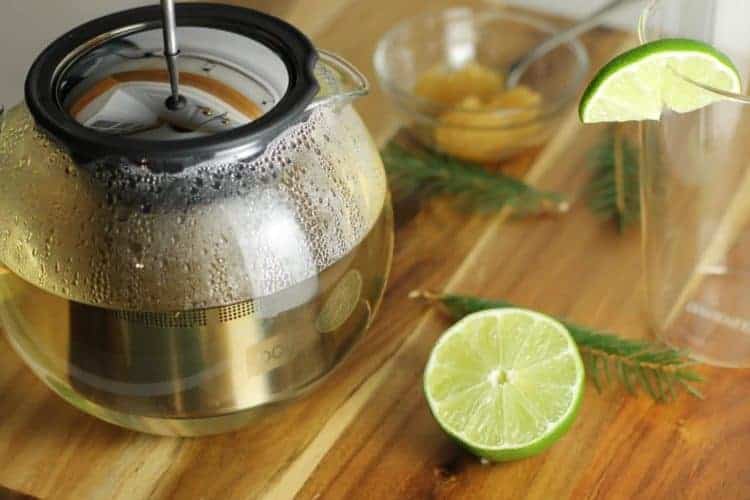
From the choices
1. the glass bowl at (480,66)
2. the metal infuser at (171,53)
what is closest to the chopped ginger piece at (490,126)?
the glass bowl at (480,66)

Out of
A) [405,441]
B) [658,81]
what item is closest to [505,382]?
[405,441]

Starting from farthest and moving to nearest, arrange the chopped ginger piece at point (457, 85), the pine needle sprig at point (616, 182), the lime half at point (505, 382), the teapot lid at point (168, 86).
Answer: the chopped ginger piece at point (457, 85) → the pine needle sprig at point (616, 182) → the lime half at point (505, 382) → the teapot lid at point (168, 86)

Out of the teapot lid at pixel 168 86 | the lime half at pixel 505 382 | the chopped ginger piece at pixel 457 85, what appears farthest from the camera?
the chopped ginger piece at pixel 457 85

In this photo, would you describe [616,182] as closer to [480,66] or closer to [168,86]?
[480,66]

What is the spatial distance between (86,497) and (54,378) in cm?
8

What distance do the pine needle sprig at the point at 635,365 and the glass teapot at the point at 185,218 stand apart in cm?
20

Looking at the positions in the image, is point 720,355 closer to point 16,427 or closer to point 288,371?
point 288,371

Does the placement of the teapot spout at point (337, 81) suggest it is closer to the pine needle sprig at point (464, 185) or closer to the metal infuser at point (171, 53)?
the metal infuser at point (171, 53)

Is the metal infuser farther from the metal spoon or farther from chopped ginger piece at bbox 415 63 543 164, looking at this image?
the metal spoon

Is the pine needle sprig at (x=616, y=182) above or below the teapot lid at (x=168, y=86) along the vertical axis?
below

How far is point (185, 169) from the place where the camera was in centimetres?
67

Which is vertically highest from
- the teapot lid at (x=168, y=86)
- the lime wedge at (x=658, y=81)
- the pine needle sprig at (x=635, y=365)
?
the teapot lid at (x=168, y=86)

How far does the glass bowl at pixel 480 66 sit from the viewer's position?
105 centimetres

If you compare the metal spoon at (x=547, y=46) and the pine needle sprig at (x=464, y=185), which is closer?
the pine needle sprig at (x=464, y=185)
